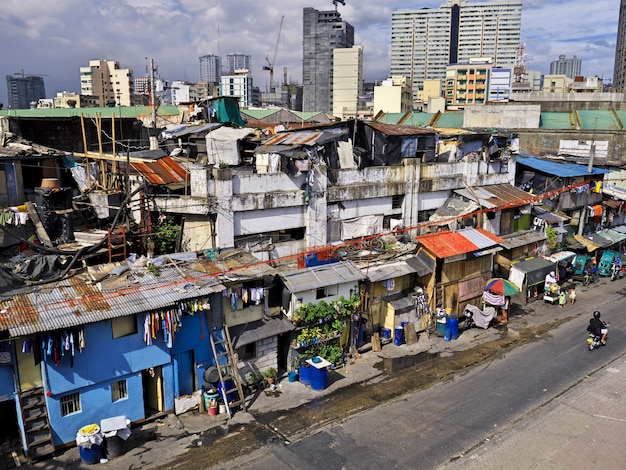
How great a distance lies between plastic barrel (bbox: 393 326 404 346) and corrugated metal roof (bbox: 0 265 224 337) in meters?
9.53

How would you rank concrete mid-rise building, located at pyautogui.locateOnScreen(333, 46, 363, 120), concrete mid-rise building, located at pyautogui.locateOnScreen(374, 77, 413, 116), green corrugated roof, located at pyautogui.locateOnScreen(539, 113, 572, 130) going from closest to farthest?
1. green corrugated roof, located at pyautogui.locateOnScreen(539, 113, 572, 130)
2. concrete mid-rise building, located at pyautogui.locateOnScreen(374, 77, 413, 116)
3. concrete mid-rise building, located at pyautogui.locateOnScreen(333, 46, 363, 120)

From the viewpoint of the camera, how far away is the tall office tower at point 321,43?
155 m

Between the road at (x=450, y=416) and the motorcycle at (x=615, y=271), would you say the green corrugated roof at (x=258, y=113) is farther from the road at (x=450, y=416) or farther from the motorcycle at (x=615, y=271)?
the road at (x=450, y=416)

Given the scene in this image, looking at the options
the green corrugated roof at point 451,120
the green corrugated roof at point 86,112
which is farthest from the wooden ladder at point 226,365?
the green corrugated roof at point 451,120

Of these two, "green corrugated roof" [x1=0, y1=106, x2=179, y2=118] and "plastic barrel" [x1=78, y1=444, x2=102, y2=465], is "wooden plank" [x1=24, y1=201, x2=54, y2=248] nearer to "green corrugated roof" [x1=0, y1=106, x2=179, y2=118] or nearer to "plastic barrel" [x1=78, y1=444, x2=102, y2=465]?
"plastic barrel" [x1=78, y1=444, x2=102, y2=465]

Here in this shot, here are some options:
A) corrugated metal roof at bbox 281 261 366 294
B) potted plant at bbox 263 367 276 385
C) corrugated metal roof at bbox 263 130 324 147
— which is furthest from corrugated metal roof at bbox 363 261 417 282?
corrugated metal roof at bbox 263 130 324 147

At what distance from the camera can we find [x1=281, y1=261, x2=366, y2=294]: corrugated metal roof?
20.2m

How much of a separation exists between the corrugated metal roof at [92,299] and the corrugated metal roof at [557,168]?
24828mm

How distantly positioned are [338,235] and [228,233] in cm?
588

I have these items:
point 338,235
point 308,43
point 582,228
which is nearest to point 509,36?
point 308,43

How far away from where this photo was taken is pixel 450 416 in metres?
17.7

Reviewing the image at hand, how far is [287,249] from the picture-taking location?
23203 millimetres

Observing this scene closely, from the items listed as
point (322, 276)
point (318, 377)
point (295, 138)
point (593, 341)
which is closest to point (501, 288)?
point (593, 341)

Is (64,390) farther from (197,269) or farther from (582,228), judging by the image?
(582,228)
